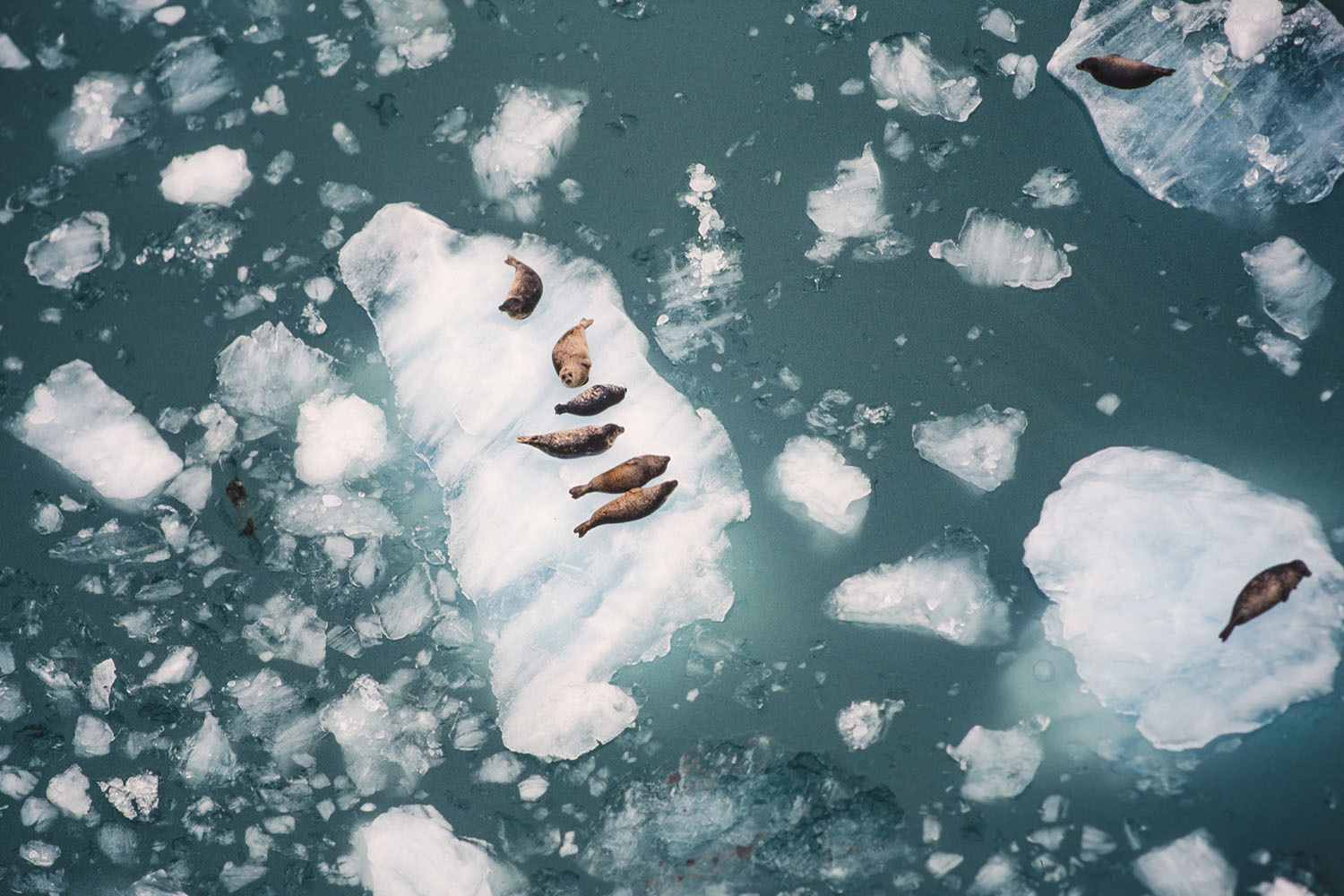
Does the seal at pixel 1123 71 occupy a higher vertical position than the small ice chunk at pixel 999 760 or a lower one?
higher

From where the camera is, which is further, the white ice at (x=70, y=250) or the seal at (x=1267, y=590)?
the white ice at (x=70, y=250)

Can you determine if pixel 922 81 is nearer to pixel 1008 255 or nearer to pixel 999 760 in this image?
pixel 1008 255

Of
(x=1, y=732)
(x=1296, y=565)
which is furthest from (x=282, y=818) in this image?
(x=1296, y=565)

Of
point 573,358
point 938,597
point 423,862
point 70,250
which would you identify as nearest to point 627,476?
point 573,358

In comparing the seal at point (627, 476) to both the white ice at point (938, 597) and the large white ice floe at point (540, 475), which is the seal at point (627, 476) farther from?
the white ice at point (938, 597)

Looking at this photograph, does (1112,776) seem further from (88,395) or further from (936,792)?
(88,395)

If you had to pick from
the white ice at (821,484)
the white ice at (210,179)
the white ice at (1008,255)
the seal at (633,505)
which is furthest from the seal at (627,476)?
the white ice at (210,179)

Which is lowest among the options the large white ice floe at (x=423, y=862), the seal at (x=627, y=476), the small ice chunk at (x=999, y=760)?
the large white ice floe at (x=423, y=862)
